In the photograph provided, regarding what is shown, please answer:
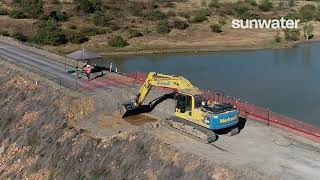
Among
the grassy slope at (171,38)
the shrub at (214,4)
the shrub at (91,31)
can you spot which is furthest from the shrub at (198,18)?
the shrub at (91,31)

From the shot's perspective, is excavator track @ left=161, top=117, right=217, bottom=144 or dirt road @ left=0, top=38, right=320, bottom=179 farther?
excavator track @ left=161, top=117, right=217, bottom=144

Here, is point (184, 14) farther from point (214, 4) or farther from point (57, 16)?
point (57, 16)

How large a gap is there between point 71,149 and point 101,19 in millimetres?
66667

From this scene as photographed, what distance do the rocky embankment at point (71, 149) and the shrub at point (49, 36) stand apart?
41.2 m

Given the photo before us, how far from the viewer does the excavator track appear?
Result: 91.5 feet

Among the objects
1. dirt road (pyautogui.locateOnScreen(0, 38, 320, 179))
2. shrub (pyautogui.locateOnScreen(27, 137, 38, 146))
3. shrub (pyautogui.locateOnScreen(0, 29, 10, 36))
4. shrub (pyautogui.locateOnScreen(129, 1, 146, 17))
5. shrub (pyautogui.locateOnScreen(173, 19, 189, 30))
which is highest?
shrub (pyautogui.locateOnScreen(129, 1, 146, 17))

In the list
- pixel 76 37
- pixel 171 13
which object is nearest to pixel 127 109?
pixel 76 37

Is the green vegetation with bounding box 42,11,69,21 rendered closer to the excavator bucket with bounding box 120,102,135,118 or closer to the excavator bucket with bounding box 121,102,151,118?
the excavator bucket with bounding box 121,102,151,118

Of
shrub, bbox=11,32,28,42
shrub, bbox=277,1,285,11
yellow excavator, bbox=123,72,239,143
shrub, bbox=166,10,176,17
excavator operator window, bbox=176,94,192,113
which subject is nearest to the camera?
yellow excavator, bbox=123,72,239,143

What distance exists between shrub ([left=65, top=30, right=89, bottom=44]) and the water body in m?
10.9

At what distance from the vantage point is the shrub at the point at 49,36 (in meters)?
80.6

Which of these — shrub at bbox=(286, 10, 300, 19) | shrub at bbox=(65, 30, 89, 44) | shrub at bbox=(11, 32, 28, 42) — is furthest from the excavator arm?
shrub at bbox=(286, 10, 300, 19)

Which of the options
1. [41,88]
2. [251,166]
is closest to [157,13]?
[41,88]

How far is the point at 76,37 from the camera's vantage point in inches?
3275
